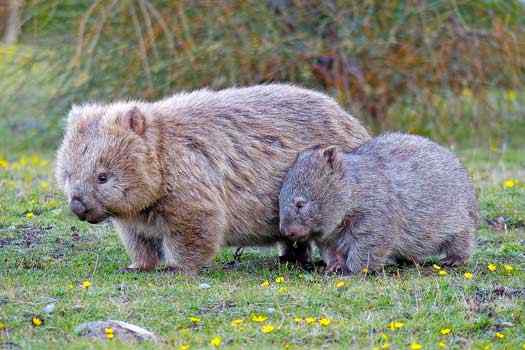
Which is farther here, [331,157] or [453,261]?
[453,261]

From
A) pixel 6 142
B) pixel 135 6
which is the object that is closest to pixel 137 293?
pixel 135 6

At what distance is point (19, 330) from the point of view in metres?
5.91

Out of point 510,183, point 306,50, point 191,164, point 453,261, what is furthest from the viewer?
point 306,50

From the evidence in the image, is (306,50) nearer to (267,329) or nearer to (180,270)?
(180,270)

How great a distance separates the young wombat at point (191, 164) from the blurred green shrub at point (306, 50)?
4566 mm

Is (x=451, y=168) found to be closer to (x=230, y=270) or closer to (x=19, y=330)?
(x=230, y=270)

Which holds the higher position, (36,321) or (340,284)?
(36,321)

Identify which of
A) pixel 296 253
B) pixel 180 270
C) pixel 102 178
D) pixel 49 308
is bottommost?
pixel 296 253

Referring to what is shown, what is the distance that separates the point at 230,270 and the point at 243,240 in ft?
0.92

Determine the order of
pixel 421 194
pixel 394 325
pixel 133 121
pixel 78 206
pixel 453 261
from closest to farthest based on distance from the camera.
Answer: pixel 394 325 → pixel 78 206 → pixel 133 121 → pixel 421 194 → pixel 453 261

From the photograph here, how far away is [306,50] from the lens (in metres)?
13.1

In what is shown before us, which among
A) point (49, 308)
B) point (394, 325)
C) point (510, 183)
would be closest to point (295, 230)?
point (394, 325)

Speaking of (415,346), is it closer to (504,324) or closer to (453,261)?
(504,324)

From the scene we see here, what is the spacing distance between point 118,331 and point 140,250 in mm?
2062
